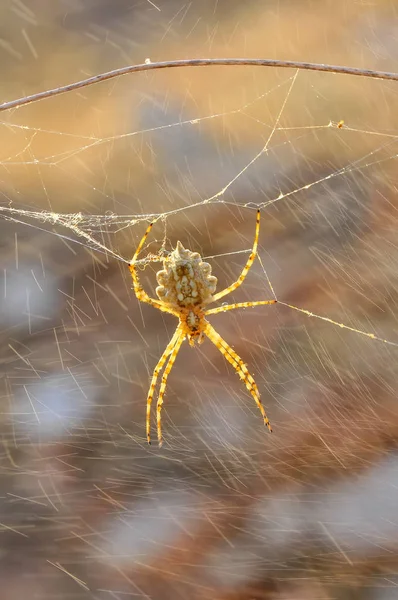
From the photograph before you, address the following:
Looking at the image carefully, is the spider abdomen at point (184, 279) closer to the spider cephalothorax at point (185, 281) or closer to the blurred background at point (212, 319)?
the spider cephalothorax at point (185, 281)

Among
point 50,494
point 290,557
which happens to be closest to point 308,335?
point 290,557

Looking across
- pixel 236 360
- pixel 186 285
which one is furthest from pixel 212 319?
pixel 186 285

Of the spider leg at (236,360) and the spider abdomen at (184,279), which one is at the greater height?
the spider abdomen at (184,279)

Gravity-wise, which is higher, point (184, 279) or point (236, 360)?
point (184, 279)

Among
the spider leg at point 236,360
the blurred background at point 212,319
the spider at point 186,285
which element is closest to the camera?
the spider at point 186,285

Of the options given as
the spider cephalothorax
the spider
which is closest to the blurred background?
the spider

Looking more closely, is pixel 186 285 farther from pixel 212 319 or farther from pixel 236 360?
pixel 212 319

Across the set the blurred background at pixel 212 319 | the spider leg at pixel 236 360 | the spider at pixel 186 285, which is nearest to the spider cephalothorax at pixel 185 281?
the spider at pixel 186 285
